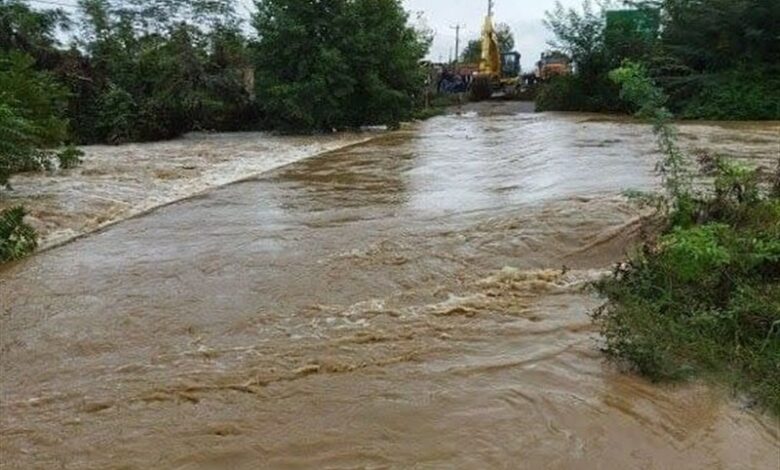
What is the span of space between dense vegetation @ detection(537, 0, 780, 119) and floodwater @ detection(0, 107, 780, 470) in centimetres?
1384

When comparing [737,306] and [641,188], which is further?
[641,188]

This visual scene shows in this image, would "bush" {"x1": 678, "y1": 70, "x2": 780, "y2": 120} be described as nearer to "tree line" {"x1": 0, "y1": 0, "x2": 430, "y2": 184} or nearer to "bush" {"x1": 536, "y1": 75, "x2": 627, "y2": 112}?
"bush" {"x1": 536, "y1": 75, "x2": 627, "y2": 112}

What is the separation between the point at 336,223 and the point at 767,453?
4658 mm

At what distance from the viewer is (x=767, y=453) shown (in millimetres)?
2795

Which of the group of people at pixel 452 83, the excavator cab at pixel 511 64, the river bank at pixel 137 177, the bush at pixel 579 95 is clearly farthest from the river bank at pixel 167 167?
the excavator cab at pixel 511 64

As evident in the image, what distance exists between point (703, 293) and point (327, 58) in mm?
13885

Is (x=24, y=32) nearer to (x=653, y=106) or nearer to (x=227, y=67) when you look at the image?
(x=227, y=67)

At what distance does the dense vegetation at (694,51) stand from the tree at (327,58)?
5.42 metres

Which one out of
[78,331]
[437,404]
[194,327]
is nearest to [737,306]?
[437,404]

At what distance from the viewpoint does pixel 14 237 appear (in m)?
6.23

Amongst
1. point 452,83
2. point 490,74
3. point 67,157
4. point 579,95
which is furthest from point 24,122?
point 452,83

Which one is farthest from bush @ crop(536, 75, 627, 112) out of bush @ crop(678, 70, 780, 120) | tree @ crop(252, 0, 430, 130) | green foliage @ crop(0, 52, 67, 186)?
green foliage @ crop(0, 52, 67, 186)

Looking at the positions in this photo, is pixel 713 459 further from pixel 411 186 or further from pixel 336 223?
pixel 411 186

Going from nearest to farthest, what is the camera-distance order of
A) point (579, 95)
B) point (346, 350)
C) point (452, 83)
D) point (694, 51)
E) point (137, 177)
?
1. point (346, 350)
2. point (137, 177)
3. point (694, 51)
4. point (579, 95)
5. point (452, 83)
